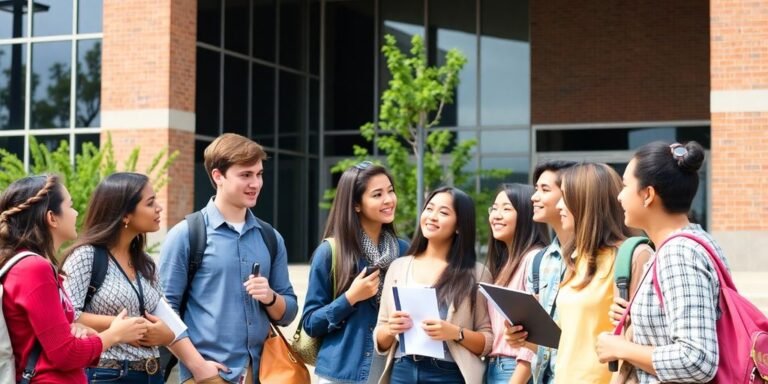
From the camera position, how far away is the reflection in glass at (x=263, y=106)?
22.2 metres

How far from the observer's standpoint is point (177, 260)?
15.7ft

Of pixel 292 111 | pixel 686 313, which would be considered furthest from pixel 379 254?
pixel 292 111

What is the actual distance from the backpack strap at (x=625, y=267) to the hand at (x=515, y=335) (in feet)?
2.46

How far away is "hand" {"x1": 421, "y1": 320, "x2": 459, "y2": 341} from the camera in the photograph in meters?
4.69

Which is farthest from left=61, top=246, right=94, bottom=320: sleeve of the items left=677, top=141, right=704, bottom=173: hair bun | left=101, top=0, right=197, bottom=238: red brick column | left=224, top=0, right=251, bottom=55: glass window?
left=224, top=0, right=251, bottom=55: glass window

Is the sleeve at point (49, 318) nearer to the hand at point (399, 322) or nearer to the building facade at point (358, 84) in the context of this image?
the hand at point (399, 322)

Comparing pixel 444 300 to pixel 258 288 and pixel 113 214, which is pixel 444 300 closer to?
pixel 258 288

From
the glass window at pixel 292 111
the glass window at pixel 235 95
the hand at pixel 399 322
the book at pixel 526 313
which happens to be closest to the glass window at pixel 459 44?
the glass window at pixel 292 111

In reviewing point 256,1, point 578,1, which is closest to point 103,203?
point 256,1

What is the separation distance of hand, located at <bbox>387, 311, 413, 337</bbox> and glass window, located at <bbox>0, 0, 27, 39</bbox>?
16650 millimetres

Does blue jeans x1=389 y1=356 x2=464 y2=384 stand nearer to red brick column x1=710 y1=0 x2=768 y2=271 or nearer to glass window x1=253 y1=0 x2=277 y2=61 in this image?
red brick column x1=710 y1=0 x2=768 y2=271

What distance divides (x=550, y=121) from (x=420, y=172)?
728 cm

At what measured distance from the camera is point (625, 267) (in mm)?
3764

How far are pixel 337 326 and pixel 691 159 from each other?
91.3 inches
